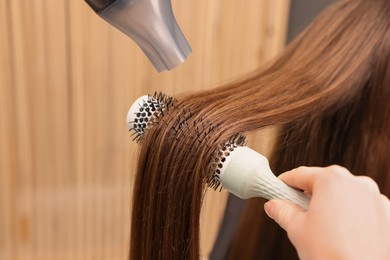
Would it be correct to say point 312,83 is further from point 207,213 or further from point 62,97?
point 207,213

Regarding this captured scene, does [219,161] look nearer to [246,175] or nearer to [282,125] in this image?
[246,175]

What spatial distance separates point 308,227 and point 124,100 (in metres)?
0.90

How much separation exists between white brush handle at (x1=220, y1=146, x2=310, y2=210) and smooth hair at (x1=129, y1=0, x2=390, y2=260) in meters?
0.02

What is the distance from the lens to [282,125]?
0.68m

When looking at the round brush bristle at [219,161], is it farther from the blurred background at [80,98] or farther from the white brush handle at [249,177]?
the blurred background at [80,98]

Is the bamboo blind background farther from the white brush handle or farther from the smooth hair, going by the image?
the white brush handle

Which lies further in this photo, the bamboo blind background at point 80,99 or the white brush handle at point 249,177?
the bamboo blind background at point 80,99

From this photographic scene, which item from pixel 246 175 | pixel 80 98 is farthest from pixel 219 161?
pixel 80 98

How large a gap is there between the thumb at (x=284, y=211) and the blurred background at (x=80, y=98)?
29.4 inches

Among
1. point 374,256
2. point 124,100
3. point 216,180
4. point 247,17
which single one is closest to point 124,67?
point 124,100

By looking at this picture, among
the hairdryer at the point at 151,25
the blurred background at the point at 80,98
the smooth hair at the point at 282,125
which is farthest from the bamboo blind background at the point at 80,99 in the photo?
the hairdryer at the point at 151,25

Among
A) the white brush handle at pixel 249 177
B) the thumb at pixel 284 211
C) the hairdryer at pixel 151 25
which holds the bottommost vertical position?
the thumb at pixel 284 211

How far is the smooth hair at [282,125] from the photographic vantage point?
52 centimetres

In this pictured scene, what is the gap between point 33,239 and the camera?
1.38 metres
